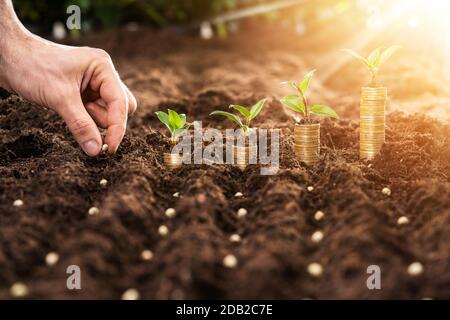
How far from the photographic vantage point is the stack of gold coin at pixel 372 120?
2561mm

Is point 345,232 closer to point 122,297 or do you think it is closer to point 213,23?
point 122,297

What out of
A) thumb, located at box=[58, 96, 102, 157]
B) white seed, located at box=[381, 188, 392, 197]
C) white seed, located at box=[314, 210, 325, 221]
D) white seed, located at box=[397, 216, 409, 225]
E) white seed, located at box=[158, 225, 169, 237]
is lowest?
Answer: white seed, located at box=[158, 225, 169, 237]

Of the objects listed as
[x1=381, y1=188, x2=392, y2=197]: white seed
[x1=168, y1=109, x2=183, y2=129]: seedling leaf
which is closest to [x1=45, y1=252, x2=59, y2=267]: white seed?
[x1=168, y1=109, x2=183, y2=129]: seedling leaf

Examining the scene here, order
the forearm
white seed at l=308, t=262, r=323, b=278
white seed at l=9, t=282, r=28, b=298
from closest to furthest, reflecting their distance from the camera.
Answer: white seed at l=9, t=282, r=28, b=298
white seed at l=308, t=262, r=323, b=278
the forearm

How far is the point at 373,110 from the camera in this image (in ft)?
8.45

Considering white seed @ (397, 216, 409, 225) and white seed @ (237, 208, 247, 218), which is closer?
white seed @ (397, 216, 409, 225)

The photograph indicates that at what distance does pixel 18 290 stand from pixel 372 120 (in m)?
1.67

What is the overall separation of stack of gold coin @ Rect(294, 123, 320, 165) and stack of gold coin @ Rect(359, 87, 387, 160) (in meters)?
0.22

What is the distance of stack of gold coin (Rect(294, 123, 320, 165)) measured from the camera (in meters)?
2.57

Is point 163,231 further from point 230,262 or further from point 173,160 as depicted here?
point 173,160

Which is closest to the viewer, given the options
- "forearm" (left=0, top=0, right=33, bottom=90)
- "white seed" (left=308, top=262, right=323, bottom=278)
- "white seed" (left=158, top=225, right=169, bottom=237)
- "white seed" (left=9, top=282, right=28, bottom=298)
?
"white seed" (left=9, top=282, right=28, bottom=298)

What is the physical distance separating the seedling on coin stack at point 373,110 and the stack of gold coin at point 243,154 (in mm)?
512

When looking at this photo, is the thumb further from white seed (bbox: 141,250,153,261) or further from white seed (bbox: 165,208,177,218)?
white seed (bbox: 141,250,153,261)

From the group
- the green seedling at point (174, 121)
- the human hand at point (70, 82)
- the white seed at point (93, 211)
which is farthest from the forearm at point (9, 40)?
the white seed at point (93, 211)
